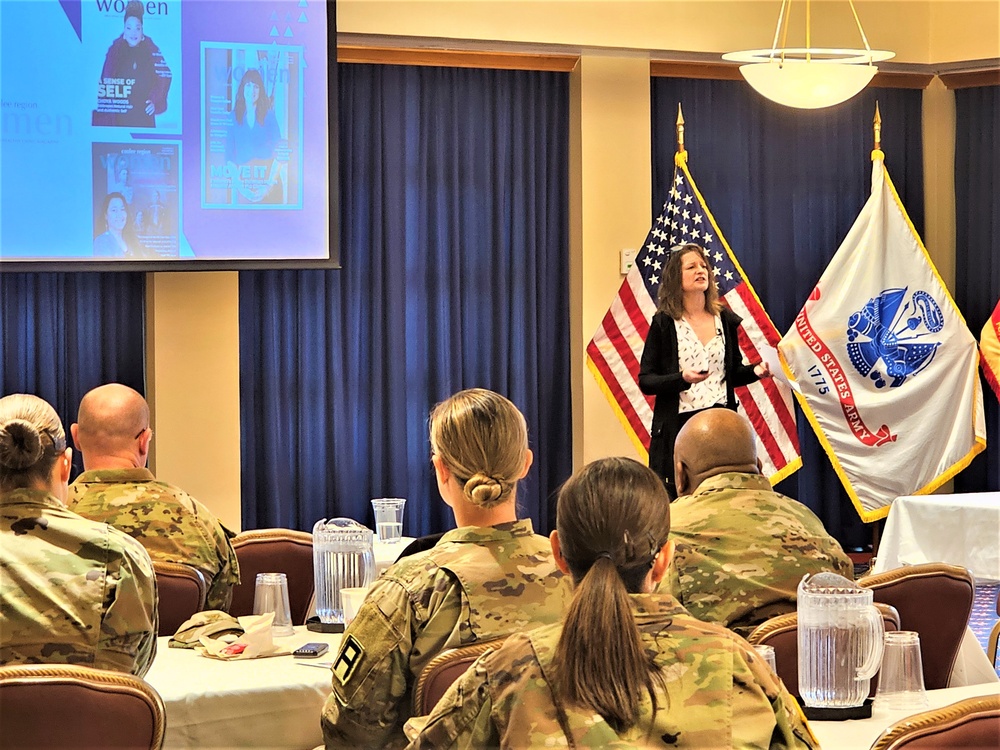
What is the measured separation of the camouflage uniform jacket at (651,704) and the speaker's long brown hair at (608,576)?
0.06ft

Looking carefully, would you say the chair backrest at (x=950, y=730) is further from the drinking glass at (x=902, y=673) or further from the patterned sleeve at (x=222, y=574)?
the patterned sleeve at (x=222, y=574)

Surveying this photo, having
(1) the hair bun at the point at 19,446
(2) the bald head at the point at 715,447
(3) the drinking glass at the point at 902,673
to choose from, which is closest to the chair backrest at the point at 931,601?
(2) the bald head at the point at 715,447

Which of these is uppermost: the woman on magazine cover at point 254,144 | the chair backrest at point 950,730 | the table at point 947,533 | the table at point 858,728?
the woman on magazine cover at point 254,144

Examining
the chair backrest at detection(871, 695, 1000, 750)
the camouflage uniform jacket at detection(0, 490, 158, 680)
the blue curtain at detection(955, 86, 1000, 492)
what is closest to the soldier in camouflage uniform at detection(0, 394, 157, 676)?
the camouflage uniform jacket at detection(0, 490, 158, 680)

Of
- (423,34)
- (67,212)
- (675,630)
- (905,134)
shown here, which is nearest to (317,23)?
(423,34)

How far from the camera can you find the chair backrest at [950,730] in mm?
1628

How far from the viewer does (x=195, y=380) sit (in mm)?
5836

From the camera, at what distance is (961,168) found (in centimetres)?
723

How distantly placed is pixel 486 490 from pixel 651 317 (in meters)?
4.13

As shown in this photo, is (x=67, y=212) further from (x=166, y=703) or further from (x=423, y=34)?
(x=166, y=703)

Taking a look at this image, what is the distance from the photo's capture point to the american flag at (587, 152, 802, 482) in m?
6.29

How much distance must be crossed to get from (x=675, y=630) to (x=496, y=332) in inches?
202

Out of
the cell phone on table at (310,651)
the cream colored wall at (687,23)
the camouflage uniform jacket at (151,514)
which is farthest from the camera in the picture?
the cream colored wall at (687,23)

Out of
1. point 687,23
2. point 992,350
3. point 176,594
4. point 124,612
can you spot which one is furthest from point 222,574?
point 992,350
